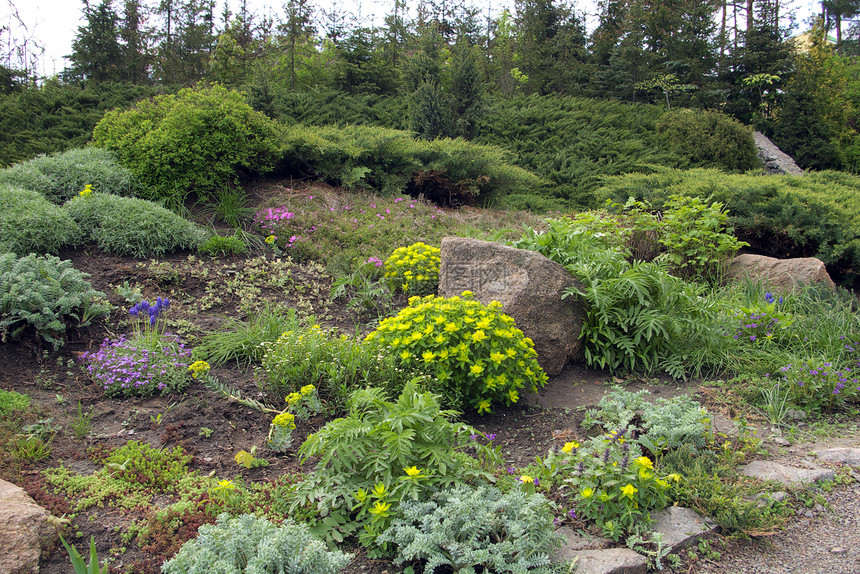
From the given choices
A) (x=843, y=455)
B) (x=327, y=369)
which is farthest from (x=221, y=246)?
(x=843, y=455)

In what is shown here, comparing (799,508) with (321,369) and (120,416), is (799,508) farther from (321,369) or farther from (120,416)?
(120,416)

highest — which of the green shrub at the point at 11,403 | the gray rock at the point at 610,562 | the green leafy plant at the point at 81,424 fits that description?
the green shrub at the point at 11,403

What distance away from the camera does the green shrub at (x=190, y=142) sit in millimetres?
6684

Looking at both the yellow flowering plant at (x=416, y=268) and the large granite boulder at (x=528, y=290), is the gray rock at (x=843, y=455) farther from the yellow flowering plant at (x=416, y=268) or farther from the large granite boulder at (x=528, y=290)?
the yellow flowering plant at (x=416, y=268)

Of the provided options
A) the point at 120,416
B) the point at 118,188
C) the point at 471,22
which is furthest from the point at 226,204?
the point at 471,22

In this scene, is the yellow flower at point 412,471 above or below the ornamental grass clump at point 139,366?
below

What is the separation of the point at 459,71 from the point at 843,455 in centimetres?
1094

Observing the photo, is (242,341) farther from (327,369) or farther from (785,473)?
(785,473)

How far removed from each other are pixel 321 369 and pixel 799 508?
111 inches

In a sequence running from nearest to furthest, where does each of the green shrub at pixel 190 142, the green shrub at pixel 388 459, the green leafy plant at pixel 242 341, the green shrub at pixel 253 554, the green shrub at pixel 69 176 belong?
1. the green shrub at pixel 253 554
2. the green shrub at pixel 388 459
3. the green leafy plant at pixel 242 341
4. the green shrub at pixel 69 176
5. the green shrub at pixel 190 142

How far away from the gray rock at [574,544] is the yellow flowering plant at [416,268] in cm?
298

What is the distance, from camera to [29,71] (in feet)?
47.9

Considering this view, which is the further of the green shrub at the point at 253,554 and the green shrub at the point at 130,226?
the green shrub at the point at 130,226

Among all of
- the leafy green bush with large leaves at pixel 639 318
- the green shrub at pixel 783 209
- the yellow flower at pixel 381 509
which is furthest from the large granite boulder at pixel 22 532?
the green shrub at pixel 783 209
